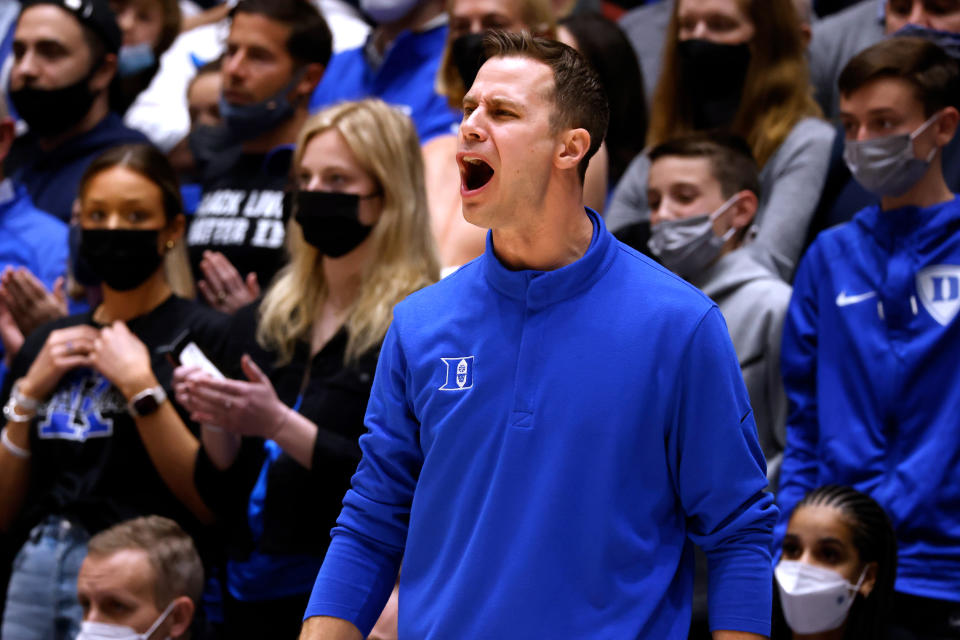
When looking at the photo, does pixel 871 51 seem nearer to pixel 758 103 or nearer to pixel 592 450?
pixel 758 103

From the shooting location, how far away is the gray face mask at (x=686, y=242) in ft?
12.9

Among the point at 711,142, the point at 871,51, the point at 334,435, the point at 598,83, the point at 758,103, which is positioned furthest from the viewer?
the point at 758,103

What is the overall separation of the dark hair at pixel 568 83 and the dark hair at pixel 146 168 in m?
2.31

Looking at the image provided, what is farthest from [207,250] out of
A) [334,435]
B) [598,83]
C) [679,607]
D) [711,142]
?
[679,607]

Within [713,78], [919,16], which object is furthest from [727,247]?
[919,16]

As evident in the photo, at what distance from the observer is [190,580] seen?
3609mm

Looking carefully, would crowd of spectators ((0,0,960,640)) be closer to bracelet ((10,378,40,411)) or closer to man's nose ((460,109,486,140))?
bracelet ((10,378,40,411))

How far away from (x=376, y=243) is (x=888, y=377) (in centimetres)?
152

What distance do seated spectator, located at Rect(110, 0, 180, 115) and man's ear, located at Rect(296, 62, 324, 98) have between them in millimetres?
1818

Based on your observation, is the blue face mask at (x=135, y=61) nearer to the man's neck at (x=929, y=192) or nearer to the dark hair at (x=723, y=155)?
the dark hair at (x=723, y=155)

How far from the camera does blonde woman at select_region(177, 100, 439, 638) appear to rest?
11.4 feet

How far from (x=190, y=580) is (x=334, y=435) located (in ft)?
2.00

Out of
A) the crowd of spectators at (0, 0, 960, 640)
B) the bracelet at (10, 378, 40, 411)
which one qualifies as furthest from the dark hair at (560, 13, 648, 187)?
the bracelet at (10, 378, 40, 411)

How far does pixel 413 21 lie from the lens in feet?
18.9
